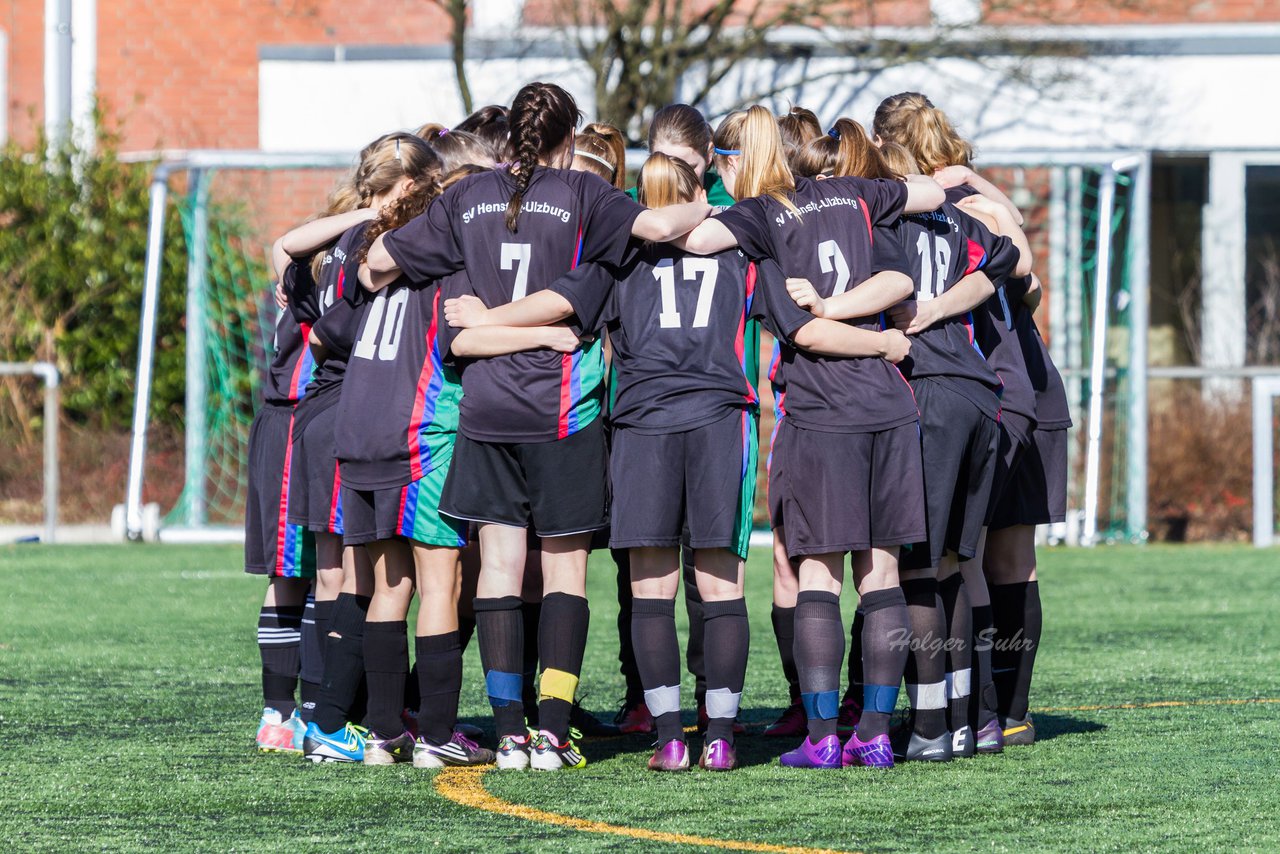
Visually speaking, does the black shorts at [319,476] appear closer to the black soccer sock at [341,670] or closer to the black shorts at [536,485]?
the black soccer sock at [341,670]

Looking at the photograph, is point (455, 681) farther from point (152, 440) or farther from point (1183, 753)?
point (152, 440)

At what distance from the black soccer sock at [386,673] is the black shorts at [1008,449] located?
5.53ft

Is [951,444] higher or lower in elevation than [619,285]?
lower

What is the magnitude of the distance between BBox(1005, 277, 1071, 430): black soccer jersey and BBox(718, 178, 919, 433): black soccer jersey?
72 cm

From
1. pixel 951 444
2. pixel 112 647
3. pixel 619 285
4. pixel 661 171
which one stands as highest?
pixel 661 171

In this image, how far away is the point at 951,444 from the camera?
4668 mm

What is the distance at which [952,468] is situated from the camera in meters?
4.67

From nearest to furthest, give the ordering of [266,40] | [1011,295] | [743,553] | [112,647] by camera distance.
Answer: [743,553], [1011,295], [112,647], [266,40]

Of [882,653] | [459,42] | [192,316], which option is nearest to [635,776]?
[882,653]

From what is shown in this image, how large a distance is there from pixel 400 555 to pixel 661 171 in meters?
1.29

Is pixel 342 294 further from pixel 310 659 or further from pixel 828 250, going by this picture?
pixel 828 250

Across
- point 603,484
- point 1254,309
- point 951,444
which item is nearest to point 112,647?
point 603,484

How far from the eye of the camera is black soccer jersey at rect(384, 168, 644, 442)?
15.0ft

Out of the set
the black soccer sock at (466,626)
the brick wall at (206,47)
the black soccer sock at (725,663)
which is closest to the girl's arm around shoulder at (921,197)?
the black soccer sock at (725,663)
